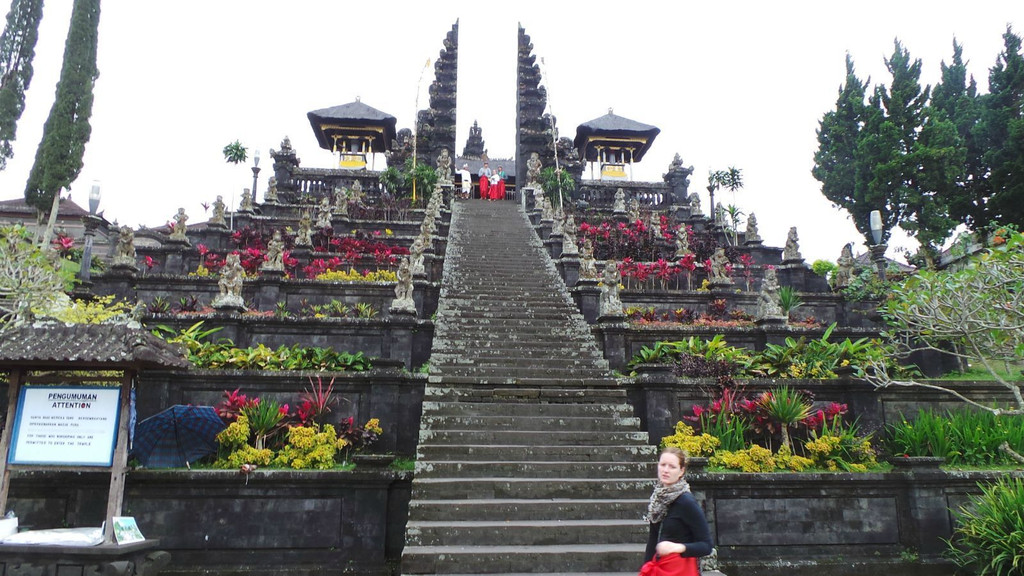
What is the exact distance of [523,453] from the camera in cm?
810

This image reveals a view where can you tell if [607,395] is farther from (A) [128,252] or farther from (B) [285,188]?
(B) [285,188]

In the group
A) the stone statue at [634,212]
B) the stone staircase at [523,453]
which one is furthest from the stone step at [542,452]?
the stone statue at [634,212]

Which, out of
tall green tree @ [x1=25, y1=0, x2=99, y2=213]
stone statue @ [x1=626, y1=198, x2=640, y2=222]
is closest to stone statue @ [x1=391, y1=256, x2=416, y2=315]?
stone statue @ [x1=626, y1=198, x2=640, y2=222]

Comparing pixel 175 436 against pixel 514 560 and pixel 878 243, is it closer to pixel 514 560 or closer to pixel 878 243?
pixel 514 560

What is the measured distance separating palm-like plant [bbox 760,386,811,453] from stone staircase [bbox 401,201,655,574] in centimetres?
196

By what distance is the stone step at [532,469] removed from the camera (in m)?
7.64

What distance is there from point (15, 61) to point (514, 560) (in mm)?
30075

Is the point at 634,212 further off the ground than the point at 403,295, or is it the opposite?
the point at 634,212

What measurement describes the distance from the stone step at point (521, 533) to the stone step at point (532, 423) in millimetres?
1857

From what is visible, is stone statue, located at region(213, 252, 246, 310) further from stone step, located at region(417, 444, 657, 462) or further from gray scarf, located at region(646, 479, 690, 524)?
gray scarf, located at region(646, 479, 690, 524)

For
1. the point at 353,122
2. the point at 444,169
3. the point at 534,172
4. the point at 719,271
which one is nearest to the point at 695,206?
the point at 534,172

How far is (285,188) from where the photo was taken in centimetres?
2619

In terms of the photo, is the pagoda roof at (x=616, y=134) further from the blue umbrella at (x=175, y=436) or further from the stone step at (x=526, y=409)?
the blue umbrella at (x=175, y=436)

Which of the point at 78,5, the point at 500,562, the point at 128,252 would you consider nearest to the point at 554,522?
the point at 500,562
